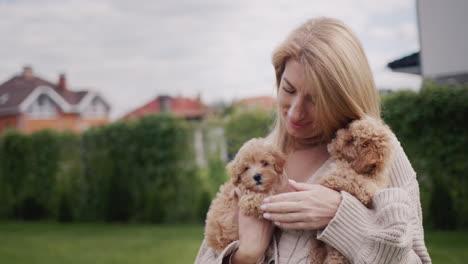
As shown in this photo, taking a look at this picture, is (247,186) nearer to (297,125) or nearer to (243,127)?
(297,125)

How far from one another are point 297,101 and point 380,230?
76 centimetres

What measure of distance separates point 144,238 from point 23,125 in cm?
849

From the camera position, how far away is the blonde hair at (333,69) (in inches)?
84.2

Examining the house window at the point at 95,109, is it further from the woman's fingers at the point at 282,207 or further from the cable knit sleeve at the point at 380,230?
the cable knit sleeve at the point at 380,230

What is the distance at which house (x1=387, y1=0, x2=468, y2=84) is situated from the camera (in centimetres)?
423

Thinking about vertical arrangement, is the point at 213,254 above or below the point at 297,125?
below

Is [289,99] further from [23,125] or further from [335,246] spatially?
[23,125]

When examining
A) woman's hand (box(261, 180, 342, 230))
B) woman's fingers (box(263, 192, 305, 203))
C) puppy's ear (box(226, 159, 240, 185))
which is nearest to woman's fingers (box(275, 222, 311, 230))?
woman's hand (box(261, 180, 342, 230))

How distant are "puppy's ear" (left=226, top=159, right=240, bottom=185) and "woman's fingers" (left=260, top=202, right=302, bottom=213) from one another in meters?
0.38

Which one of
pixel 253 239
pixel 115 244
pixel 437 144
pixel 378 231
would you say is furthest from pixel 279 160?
pixel 115 244

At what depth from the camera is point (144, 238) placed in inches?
470

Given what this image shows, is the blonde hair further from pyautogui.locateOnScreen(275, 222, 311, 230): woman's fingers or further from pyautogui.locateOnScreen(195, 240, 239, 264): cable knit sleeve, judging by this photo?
pyautogui.locateOnScreen(195, 240, 239, 264): cable knit sleeve

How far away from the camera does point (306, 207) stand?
1.98m

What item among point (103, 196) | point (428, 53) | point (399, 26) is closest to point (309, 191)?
point (428, 53)
